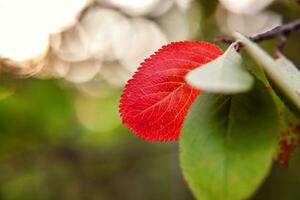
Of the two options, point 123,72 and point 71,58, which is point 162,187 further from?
point 71,58

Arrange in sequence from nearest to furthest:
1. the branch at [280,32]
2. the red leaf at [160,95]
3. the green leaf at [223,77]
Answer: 1. the green leaf at [223,77]
2. the red leaf at [160,95]
3. the branch at [280,32]

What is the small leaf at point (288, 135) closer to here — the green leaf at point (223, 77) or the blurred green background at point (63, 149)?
the green leaf at point (223, 77)

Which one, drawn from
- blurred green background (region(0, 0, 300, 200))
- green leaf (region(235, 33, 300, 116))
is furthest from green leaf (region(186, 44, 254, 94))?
blurred green background (region(0, 0, 300, 200))

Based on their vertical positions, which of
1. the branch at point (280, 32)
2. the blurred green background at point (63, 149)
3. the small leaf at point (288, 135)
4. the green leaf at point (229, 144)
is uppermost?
the green leaf at point (229, 144)

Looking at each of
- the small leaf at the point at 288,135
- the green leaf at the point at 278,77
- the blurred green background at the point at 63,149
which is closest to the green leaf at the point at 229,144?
the green leaf at the point at 278,77

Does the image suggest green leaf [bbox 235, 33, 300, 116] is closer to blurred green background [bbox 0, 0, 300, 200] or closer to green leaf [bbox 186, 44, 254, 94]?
green leaf [bbox 186, 44, 254, 94]

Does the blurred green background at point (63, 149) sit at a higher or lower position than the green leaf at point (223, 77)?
lower

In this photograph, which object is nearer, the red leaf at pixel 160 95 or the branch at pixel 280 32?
the red leaf at pixel 160 95
